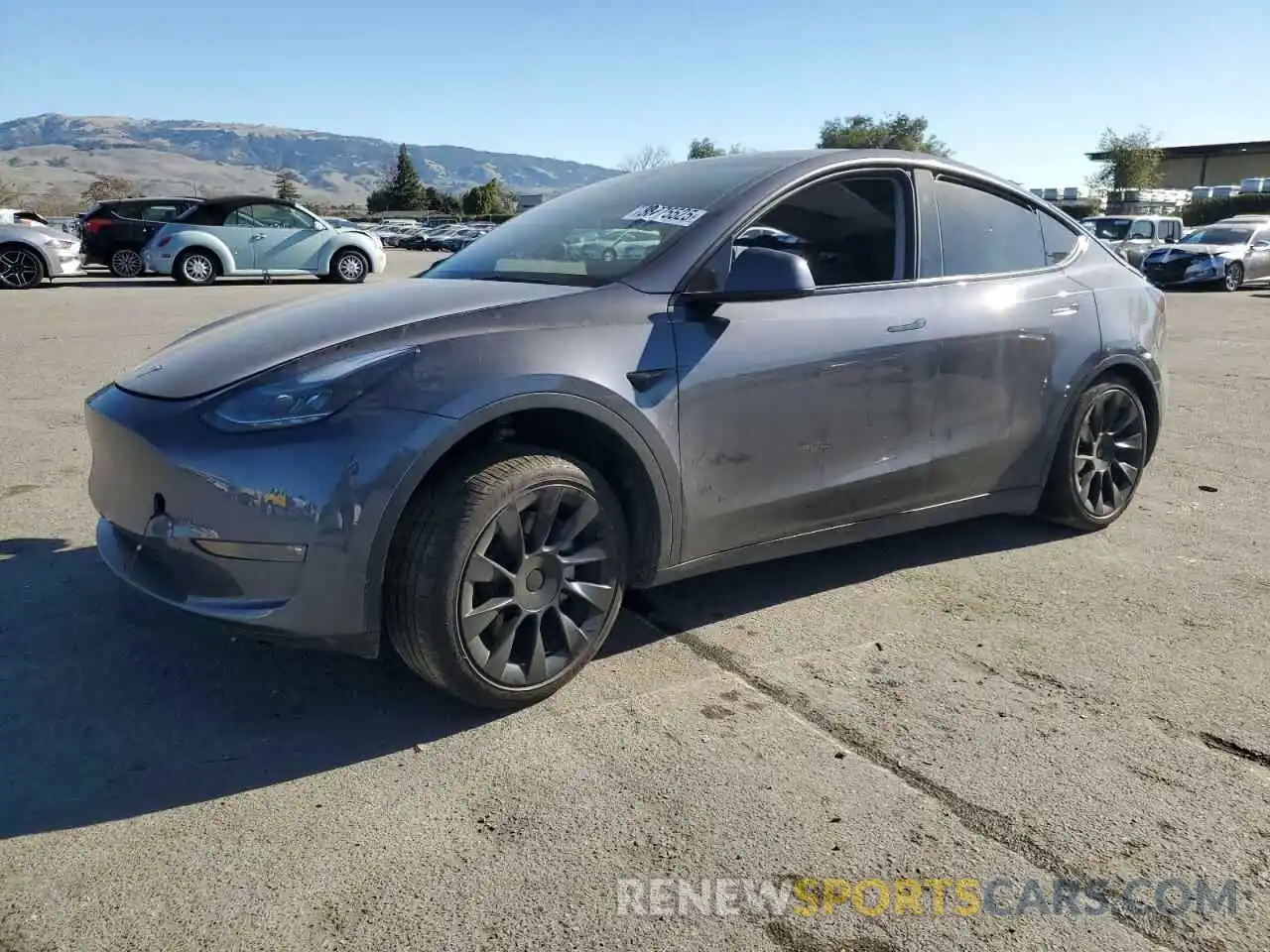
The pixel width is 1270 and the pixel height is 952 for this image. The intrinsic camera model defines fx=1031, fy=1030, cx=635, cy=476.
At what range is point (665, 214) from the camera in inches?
143

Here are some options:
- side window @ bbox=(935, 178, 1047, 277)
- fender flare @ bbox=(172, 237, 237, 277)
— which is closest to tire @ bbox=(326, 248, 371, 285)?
fender flare @ bbox=(172, 237, 237, 277)

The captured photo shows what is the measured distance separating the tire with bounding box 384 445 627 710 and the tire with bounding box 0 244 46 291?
1741 cm

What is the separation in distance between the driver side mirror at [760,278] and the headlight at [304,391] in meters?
1.02

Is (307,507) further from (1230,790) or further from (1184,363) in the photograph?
(1184,363)

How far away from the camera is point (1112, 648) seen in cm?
355

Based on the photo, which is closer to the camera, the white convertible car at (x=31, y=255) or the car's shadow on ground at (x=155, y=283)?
the white convertible car at (x=31, y=255)

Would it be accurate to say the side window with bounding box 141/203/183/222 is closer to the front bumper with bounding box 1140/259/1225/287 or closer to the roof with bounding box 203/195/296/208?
the roof with bounding box 203/195/296/208

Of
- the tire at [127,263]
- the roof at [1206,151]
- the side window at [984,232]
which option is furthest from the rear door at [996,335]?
the roof at [1206,151]

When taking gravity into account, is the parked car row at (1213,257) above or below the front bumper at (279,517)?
above

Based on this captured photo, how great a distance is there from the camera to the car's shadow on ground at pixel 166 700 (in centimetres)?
265

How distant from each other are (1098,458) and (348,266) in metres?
17.1

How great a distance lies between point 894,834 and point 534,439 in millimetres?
1513

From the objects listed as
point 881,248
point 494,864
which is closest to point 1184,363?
point 881,248

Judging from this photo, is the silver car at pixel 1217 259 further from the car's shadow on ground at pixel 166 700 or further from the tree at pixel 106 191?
the tree at pixel 106 191
